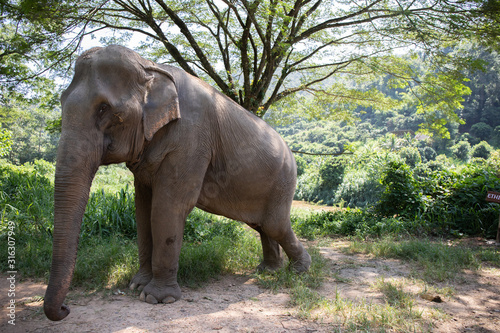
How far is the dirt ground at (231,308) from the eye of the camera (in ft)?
10.1

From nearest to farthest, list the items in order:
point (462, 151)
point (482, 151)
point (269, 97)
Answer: point (269, 97) < point (482, 151) < point (462, 151)

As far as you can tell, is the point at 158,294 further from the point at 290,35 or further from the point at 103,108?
the point at 290,35

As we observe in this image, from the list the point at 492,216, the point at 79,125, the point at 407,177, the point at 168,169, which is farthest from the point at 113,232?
the point at 492,216

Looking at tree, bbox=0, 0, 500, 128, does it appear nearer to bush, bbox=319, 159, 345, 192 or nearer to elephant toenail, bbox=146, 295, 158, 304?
elephant toenail, bbox=146, 295, 158, 304

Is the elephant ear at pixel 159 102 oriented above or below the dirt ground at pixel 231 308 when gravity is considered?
above

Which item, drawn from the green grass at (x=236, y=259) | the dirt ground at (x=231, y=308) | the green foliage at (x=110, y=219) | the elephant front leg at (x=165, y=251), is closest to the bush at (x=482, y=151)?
the green grass at (x=236, y=259)

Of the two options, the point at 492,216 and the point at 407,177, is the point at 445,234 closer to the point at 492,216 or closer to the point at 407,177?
the point at 492,216

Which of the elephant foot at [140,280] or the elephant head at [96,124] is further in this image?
the elephant foot at [140,280]

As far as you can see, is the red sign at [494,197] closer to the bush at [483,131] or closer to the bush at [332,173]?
the bush at [332,173]

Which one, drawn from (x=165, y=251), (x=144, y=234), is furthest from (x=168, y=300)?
(x=144, y=234)

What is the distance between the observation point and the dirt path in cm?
310

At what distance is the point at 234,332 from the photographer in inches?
120

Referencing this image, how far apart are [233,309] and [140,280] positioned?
1191 mm

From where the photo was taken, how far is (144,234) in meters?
4.17
